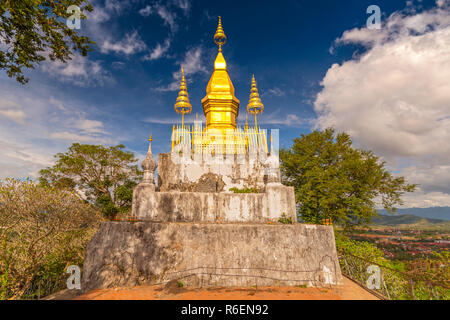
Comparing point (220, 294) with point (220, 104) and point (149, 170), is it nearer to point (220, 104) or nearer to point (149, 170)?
point (149, 170)

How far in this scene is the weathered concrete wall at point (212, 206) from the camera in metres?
10.6

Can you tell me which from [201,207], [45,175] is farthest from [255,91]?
[45,175]

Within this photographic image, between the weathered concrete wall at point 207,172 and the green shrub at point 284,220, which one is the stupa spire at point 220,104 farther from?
the green shrub at point 284,220

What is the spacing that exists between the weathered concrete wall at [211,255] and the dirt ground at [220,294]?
35 centimetres

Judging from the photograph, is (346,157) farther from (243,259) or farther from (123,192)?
(123,192)

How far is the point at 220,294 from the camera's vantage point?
316 inches

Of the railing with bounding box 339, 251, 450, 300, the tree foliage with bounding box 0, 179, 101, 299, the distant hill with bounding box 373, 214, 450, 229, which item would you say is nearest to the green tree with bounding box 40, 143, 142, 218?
the tree foliage with bounding box 0, 179, 101, 299

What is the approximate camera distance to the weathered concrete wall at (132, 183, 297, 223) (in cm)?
1056

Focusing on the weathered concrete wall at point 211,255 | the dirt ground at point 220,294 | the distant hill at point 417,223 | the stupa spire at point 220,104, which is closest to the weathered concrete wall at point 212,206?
the weathered concrete wall at point 211,255

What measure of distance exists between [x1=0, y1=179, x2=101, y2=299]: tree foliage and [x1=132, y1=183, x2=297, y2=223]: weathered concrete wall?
10.8ft

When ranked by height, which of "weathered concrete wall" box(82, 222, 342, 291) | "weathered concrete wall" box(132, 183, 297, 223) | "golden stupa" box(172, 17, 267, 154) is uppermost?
"golden stupa" box(172, 17, 267, 154)

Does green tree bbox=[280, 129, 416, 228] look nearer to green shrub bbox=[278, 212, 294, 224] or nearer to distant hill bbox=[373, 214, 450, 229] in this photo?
green shrub bbox=[278, 212, 294, 224]

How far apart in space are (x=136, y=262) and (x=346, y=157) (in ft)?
53.3

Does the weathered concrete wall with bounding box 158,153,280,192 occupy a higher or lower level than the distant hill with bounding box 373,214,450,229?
higher
